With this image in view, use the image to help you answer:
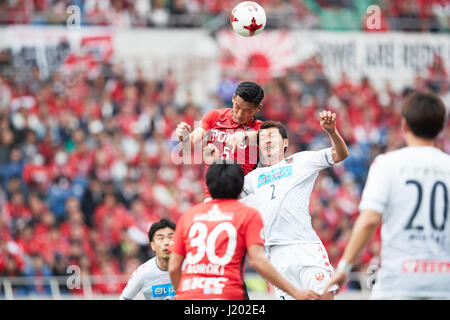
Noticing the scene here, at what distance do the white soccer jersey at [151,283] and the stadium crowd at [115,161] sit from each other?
6.08 m

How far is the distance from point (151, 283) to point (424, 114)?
4.75 metres

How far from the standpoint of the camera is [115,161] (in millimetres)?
17734

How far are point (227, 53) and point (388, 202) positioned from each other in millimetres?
15290

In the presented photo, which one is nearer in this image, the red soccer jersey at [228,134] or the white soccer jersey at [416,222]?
the white soccer jersey at [416,222]

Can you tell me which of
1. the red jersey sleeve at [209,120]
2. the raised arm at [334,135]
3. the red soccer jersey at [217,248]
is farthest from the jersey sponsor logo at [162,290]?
the red soccer jersey at [217,248]

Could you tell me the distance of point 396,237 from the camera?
5633 millimetres

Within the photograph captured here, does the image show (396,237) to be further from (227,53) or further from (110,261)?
(227,53)

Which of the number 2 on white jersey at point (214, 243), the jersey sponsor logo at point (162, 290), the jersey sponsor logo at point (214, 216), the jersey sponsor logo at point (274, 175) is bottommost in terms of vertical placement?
the jersey sponsor logo at point (162, 290)

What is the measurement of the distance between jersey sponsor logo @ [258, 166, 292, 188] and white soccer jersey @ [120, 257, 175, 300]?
166 cm

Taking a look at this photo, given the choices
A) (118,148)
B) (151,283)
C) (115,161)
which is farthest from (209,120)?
(118,148)

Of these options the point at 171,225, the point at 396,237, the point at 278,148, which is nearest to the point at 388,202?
the point at 396,237

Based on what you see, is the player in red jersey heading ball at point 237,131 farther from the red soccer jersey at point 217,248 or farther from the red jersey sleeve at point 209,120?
the red soccer jersey at point 217,248

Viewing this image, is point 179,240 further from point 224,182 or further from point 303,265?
point 303,265

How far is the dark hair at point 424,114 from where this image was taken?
223 inches
